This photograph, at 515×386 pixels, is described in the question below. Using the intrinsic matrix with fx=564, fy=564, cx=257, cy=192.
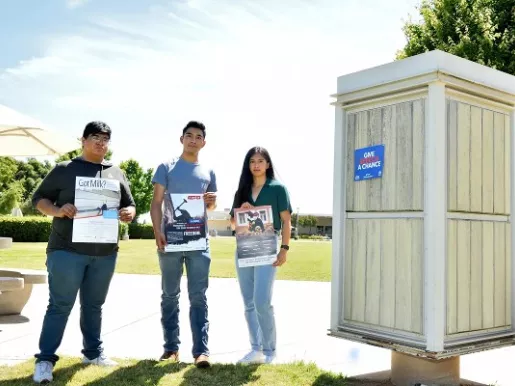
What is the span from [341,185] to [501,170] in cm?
131

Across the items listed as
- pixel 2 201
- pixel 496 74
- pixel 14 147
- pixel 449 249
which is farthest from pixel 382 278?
pixel 2 201

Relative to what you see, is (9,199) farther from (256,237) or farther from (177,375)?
(177,375)

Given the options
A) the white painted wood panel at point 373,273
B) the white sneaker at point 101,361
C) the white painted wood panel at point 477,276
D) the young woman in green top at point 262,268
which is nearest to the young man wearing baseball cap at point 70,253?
the white sneaker at point 101,361

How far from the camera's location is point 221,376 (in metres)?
4.51

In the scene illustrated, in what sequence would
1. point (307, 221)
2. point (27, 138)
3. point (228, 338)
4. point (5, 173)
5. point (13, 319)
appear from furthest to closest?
point (307, 221) → point (5, 173) → point (27, 138) → point (13, 319) → point (228, 338)

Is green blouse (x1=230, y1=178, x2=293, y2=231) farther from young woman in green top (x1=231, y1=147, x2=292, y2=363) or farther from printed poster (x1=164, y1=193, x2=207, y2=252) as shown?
printed poster (x1=164, y1=193, x2=207, y2=252)

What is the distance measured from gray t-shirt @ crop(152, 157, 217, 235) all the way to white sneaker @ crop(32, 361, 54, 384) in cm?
141

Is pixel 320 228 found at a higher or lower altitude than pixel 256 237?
lower

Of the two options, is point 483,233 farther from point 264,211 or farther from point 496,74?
point 264,211

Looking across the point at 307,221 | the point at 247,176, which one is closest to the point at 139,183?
the point at 307,221

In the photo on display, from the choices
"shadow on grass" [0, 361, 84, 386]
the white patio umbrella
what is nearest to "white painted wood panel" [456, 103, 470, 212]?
"shadow on grass" [0, 361, 84, 386]

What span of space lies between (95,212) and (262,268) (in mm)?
1485

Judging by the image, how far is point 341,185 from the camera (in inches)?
187

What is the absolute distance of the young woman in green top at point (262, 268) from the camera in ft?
16.1
